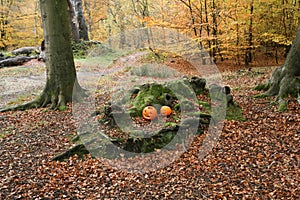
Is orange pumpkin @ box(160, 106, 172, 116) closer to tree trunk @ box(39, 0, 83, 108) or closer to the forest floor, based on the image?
the forest floor

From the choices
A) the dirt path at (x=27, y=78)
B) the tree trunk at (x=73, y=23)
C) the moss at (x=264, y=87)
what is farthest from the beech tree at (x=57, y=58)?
the tree trunk at (x=73, y=23)

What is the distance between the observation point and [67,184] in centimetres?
417

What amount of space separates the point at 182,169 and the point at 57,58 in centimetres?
493

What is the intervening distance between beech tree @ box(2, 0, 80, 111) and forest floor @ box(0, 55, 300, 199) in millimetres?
1447

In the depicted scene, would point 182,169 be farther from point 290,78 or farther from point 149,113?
point 290,78

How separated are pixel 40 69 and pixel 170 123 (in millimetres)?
11462

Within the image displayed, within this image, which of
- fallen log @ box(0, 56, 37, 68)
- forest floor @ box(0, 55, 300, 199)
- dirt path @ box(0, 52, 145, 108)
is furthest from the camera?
fallen log @ box(0, 56, 37, 68)

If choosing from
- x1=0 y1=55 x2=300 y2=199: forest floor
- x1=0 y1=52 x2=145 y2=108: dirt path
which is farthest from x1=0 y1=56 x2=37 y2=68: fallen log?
x1=0 y1=55 x2=300 y2=199: forest floor

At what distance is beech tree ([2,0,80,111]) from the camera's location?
706 centimetres

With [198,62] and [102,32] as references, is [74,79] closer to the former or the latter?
[198,62]

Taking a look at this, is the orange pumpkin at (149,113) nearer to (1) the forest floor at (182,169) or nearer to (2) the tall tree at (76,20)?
(1) the forest floor at (182,169)

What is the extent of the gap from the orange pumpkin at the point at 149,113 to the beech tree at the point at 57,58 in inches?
110

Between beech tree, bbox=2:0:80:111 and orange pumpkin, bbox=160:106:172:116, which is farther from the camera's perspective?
beech tree, bbox=2:0:80:111

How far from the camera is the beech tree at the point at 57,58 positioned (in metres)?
7.06
